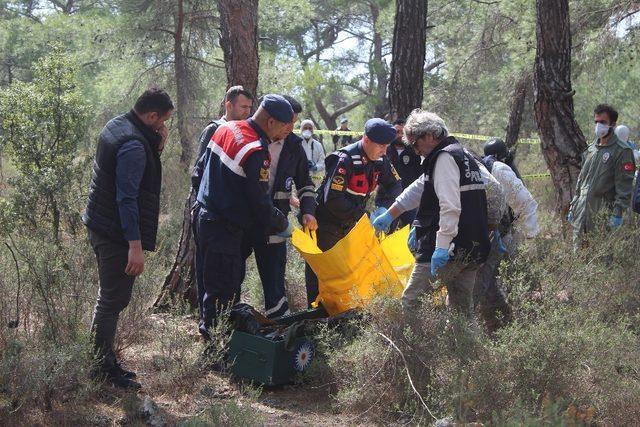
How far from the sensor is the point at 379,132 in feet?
19.8

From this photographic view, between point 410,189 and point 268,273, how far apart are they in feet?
3.91

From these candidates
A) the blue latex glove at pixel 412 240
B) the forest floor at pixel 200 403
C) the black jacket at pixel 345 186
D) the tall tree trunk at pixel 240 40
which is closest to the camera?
the forest floor at pixel 200 403

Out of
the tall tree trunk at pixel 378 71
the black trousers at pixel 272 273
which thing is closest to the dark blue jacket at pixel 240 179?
the black trousers at pixel 272 273

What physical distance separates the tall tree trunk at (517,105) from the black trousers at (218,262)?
8534 millimetres

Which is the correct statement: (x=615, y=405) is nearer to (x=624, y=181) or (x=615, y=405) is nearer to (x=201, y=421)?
(x=201, y=421)

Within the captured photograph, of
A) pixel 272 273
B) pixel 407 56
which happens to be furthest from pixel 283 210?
pixel 407 56

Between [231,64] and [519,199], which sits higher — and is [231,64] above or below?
above

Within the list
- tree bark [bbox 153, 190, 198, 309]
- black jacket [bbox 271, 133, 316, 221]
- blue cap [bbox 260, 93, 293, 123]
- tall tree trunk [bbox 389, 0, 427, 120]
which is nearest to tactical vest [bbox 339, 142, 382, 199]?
black jacket [bbox 271, 133, 316, 221]

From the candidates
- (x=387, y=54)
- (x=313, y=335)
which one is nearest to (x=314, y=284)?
(x=313, y=335)

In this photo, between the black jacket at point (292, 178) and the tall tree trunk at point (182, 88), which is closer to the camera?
the black jacket at point (292, 178)

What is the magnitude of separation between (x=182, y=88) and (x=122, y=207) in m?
10.6

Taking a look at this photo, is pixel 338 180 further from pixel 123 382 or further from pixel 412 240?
pixel 123 382

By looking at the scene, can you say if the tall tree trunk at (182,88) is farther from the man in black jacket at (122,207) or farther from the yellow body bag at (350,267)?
the man in black jacket at (122,207)

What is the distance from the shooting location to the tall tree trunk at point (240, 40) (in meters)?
6.75
